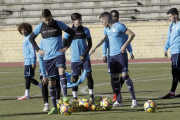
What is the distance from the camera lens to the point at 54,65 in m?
8.02

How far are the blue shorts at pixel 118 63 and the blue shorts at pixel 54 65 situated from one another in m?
1.26

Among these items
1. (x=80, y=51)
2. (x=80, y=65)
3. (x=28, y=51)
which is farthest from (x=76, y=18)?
(x=28, y=51)

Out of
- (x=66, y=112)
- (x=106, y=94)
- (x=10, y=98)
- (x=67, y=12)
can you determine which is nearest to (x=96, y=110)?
(x=66, y=112)

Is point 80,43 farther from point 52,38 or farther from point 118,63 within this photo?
point 52,38

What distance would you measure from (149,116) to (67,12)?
86.6 feet

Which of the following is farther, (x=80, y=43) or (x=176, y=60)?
(x=176, y=60)

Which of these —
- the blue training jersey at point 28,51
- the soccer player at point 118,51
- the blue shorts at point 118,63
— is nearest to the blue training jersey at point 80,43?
the soccer player at point 118,51

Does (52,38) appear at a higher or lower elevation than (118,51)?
higher

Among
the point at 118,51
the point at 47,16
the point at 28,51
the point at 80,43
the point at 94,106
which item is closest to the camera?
the point at 47,16

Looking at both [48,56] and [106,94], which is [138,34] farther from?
[48,56]

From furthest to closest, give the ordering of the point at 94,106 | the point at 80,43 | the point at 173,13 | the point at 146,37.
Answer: the point at 146,37 → the point at 173,13 → the point at 80,43 → the point at 94,106

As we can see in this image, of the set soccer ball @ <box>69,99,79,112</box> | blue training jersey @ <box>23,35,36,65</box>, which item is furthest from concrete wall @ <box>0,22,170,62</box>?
soccer ball @ <box>69,99,79,112</box>

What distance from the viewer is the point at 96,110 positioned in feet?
26.6

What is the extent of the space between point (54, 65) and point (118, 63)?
1520mm
